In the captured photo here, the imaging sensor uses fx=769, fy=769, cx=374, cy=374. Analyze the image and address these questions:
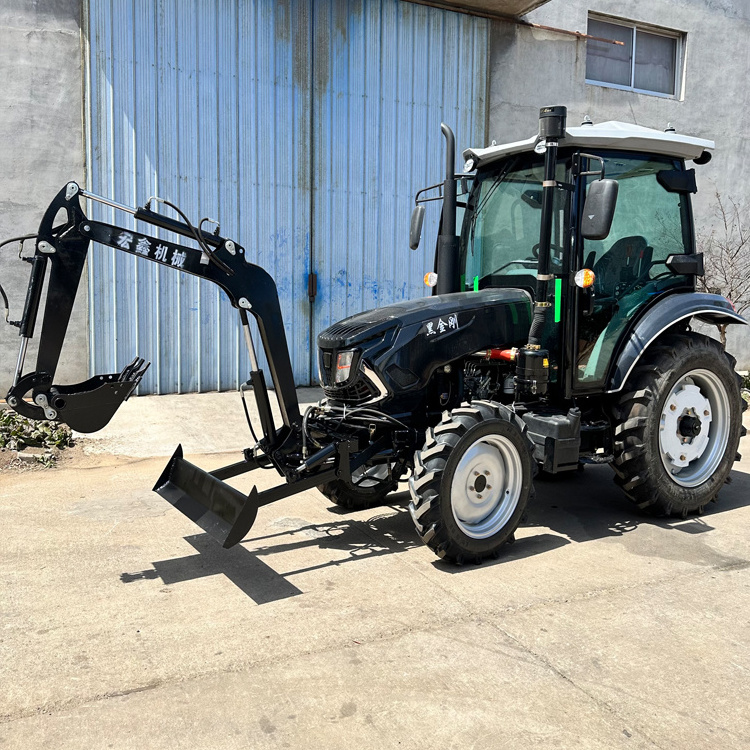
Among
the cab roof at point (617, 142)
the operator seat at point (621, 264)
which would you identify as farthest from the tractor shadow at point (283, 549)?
the cab roof at point (617, 142)

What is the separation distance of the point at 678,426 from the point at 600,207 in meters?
1.96

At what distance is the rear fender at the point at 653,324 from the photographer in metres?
5.15

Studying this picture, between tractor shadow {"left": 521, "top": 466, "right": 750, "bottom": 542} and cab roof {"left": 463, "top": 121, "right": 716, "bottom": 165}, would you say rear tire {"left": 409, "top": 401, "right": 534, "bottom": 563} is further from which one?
cab roof {"left": 463, "top": 121, "right": 716, "bottom": 165}

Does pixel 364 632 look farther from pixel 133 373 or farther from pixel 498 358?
pixel 498 358

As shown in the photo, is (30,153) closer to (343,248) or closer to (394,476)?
(343,248)

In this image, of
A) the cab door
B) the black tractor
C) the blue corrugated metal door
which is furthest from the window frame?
the cab door

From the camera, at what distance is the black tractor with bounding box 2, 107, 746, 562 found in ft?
14.3

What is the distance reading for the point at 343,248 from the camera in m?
10.1

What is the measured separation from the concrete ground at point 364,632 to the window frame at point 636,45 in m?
8.42

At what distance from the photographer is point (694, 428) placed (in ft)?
18.0

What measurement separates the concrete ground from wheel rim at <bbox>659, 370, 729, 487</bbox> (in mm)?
358

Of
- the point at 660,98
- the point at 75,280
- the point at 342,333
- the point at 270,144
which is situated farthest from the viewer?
the point at 660,98

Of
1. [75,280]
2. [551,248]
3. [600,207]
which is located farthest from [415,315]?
[75,280]

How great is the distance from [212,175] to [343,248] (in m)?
1.91
